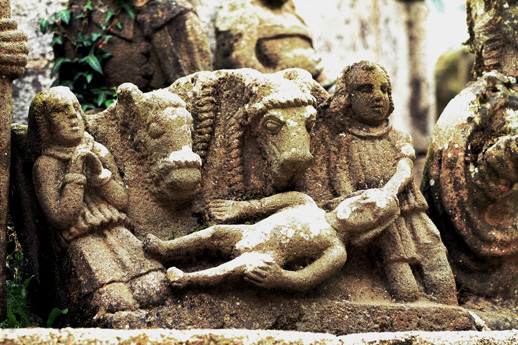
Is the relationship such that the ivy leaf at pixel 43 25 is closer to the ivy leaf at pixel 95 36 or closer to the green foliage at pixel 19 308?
the ivy leaf at pixel 95 36

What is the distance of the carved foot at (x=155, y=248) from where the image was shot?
4.02m

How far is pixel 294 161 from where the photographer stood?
4.36 metres

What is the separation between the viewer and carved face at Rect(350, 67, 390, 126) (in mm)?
4828

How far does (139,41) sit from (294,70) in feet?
7.84

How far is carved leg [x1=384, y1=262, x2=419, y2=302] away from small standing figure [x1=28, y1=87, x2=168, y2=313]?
141 cm

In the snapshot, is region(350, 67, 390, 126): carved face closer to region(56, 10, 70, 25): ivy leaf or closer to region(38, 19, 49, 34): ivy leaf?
region(56, 10, 70, 25): ivy leaf

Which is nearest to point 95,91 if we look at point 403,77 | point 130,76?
point 130,76

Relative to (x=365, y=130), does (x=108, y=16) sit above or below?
above

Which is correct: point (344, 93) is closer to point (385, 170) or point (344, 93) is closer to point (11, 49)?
point (385, 170)

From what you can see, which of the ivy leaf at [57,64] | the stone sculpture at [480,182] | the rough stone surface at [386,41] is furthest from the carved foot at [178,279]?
the rough stone surface at [386,41]

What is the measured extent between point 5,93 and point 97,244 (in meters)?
0.99

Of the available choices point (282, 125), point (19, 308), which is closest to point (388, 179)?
point (282, 125)

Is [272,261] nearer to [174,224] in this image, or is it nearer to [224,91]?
[174,224]

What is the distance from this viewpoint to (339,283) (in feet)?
14.2
